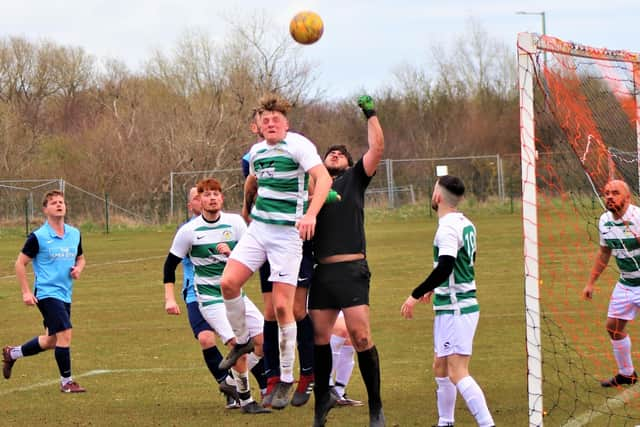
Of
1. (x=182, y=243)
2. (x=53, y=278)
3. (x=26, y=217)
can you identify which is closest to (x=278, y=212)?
(x=182, y=243)

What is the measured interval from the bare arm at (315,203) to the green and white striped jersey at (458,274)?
2.72 ft

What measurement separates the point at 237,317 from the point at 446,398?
68.6 inches

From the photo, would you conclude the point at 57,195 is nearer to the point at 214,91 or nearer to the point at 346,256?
the point at 346,256

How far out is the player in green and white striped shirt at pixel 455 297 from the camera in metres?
6.79

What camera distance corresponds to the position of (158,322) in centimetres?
1507

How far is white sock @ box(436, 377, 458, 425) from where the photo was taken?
23.6ft

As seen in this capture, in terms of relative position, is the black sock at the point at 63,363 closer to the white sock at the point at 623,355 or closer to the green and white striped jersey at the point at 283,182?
the green and white striped jersey at the point at 283,182

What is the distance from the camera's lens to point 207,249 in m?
8.64

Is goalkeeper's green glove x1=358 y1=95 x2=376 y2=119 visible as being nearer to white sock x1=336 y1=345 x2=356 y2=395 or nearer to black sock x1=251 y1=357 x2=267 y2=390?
white sock x1=336 y1=345 x2=356 y2=395

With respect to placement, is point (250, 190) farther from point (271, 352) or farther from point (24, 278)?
point (24, 278)

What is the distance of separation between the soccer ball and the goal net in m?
1.94

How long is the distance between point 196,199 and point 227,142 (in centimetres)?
4141

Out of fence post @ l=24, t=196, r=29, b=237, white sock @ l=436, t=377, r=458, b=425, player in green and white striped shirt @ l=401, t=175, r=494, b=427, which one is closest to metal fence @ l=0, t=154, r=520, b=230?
fence post @ l=24, t=196, r=29, b=237

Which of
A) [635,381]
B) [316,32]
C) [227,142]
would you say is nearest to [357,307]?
[316,32]
